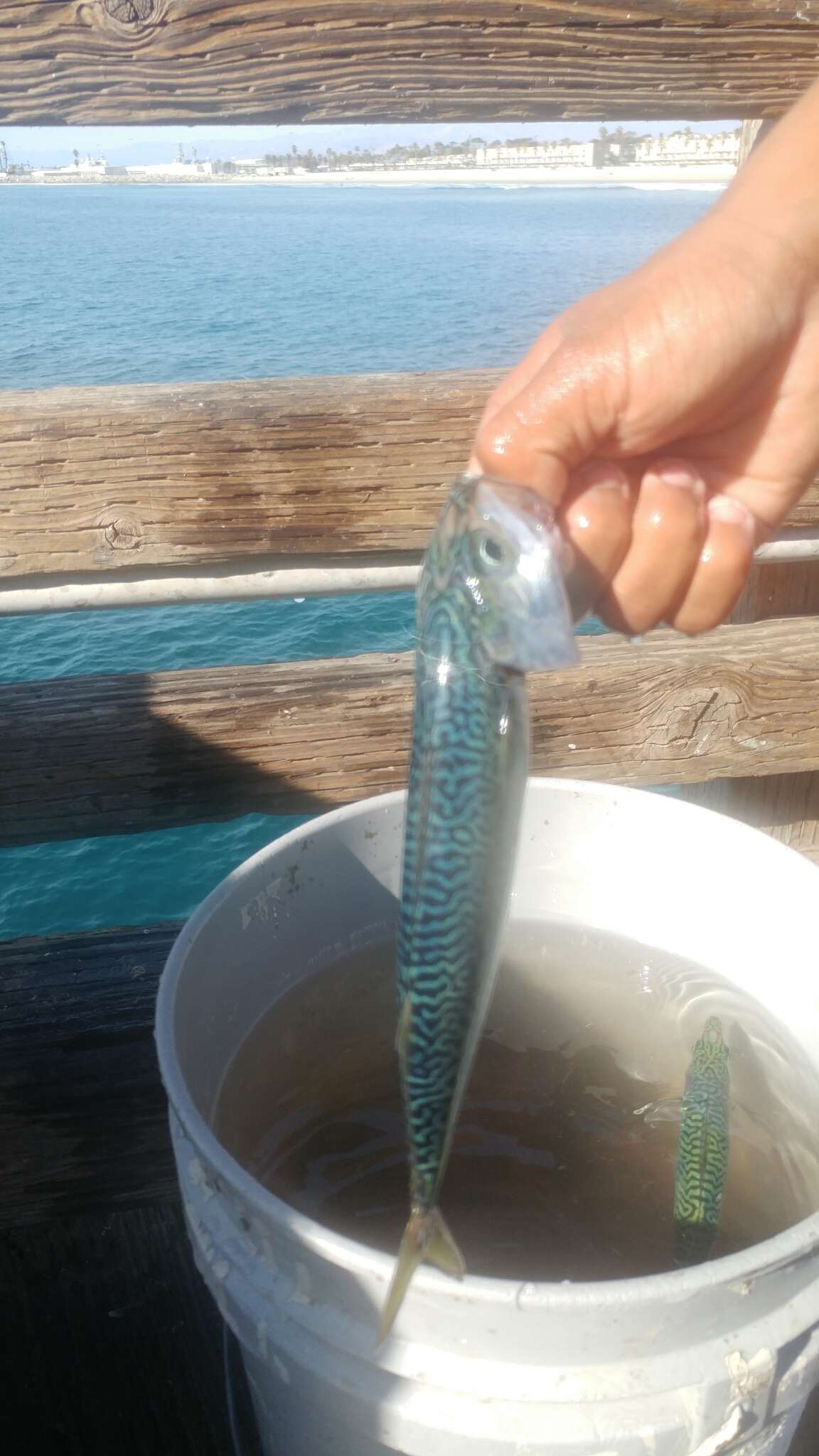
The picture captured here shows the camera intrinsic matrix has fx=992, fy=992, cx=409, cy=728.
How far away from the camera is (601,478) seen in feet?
4.67

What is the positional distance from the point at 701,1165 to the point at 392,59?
1.95 meters

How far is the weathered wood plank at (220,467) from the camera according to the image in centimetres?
192

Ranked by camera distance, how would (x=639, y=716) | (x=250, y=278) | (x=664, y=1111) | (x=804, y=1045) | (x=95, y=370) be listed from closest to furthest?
1. (x=804, y=1045)
2. (x=664, y=1111)
3. (x=639, y=716)
4. (x=95, y=370)
5. (x=250, y=278)

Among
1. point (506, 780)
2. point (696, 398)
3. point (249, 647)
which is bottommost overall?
point (249, 647)

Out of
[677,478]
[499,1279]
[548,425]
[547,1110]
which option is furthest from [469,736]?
[547,1110]

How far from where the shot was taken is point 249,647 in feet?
52.1

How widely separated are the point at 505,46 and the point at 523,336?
34874 mm

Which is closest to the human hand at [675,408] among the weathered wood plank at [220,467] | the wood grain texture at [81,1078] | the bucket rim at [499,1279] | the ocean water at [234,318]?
the weathered wood plank at [220,467]

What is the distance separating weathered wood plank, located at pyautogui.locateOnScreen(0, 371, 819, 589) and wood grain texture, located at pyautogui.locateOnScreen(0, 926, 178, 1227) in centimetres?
95

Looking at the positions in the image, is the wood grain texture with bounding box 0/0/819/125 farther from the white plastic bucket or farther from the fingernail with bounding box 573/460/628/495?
the white plastic bucket

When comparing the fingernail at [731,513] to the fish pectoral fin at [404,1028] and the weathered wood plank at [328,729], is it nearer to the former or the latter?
the weathered wood plank at [328,729]

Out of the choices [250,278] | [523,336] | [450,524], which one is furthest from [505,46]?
[250,278]

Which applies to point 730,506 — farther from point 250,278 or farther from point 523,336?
point 250,278

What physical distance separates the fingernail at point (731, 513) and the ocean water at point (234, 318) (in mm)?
4534
